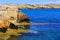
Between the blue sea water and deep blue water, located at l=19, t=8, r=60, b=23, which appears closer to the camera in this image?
the blue sea water

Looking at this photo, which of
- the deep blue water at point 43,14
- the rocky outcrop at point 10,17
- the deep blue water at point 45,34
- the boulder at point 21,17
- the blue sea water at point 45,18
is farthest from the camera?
the boulder at point 21,17

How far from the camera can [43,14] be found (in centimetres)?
1035

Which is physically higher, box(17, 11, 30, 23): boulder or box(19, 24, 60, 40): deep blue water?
box(17, 11, 30, 23): boulder

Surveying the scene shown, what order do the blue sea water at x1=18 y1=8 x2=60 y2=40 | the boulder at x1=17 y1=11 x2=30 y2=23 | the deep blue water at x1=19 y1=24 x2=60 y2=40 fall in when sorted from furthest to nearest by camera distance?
the boulder at x1=17 y1=11 x2=30 y2=23, the blue sea water at x1=18 y1=8 x2=60 y2=40, the deep blue water at x1=19 y1=24 x2=60 y2=40

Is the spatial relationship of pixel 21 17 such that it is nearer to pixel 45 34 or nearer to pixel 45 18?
pixel 45 18

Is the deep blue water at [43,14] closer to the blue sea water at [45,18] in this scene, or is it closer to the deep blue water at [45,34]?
the blue sea water at [45,18]

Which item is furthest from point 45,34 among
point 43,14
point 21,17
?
point 21,17

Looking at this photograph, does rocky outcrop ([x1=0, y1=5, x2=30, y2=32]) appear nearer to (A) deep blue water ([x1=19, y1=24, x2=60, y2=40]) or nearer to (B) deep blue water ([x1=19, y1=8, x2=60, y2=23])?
(B) deep blue water ([x1=19, y1=8, x2=60, y2=23])

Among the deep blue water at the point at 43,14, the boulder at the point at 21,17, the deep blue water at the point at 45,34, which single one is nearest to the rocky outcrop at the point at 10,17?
the boulder at the point at 21,17

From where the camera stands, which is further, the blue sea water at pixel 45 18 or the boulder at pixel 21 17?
the boulder at pixel 21 17

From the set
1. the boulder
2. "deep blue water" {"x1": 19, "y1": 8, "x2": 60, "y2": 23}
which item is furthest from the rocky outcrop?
"deep blue water" {"x1": 19, "y1": 8, "x2": 60, "y2": 23}

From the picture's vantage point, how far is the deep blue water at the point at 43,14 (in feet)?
34.2

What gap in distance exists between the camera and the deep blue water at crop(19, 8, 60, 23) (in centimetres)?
1041

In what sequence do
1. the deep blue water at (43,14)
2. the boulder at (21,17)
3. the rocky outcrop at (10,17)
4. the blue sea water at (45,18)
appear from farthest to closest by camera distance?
1. the boulder at (21,17)
2. the deep blue water at (43,14)
3. the blue sea water at (45,18)
4. the rocky outcrop at (10,17)
